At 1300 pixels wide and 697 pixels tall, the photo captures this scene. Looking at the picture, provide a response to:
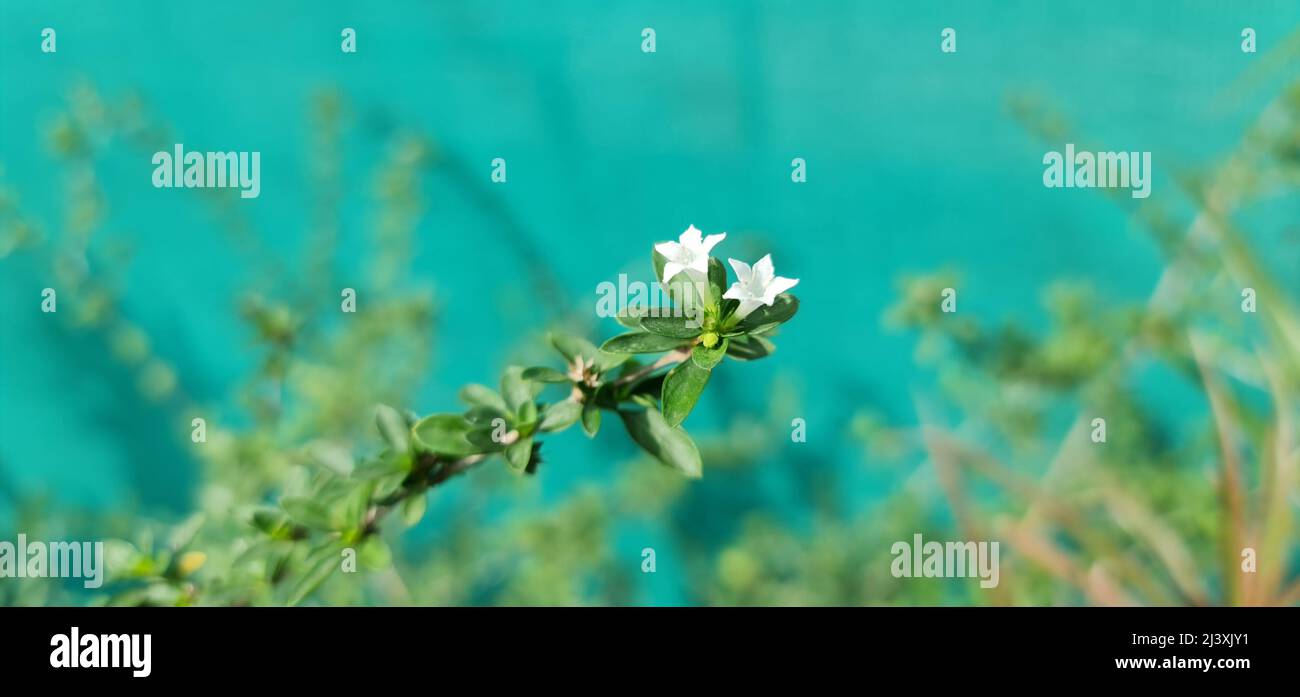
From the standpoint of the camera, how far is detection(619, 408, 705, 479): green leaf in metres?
0.65

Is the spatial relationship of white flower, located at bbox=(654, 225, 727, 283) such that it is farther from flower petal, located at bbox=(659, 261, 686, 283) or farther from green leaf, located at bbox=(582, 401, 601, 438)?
green leaf, located at bbox=(582, 401, 601, 438)

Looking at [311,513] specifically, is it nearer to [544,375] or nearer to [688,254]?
[544,375]

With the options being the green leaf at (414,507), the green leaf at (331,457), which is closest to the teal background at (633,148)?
the green leaf at (331,457)

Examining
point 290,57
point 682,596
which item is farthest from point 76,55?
point 682,596

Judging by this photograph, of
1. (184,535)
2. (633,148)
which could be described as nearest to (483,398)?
(184,535)

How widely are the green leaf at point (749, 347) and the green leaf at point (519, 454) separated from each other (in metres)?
0.14

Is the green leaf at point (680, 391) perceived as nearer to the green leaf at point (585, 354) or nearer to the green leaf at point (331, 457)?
the green leaf at point (585, 354)

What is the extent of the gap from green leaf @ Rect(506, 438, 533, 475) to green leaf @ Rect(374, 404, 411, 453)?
0.11 m

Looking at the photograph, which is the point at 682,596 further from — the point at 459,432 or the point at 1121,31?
the point at 459,432

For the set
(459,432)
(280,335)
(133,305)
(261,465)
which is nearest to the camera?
(459,432)

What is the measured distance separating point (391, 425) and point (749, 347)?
10.6 inches

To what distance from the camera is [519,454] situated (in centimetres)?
65

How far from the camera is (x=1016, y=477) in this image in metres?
1.91

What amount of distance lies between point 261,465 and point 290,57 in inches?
31.6
